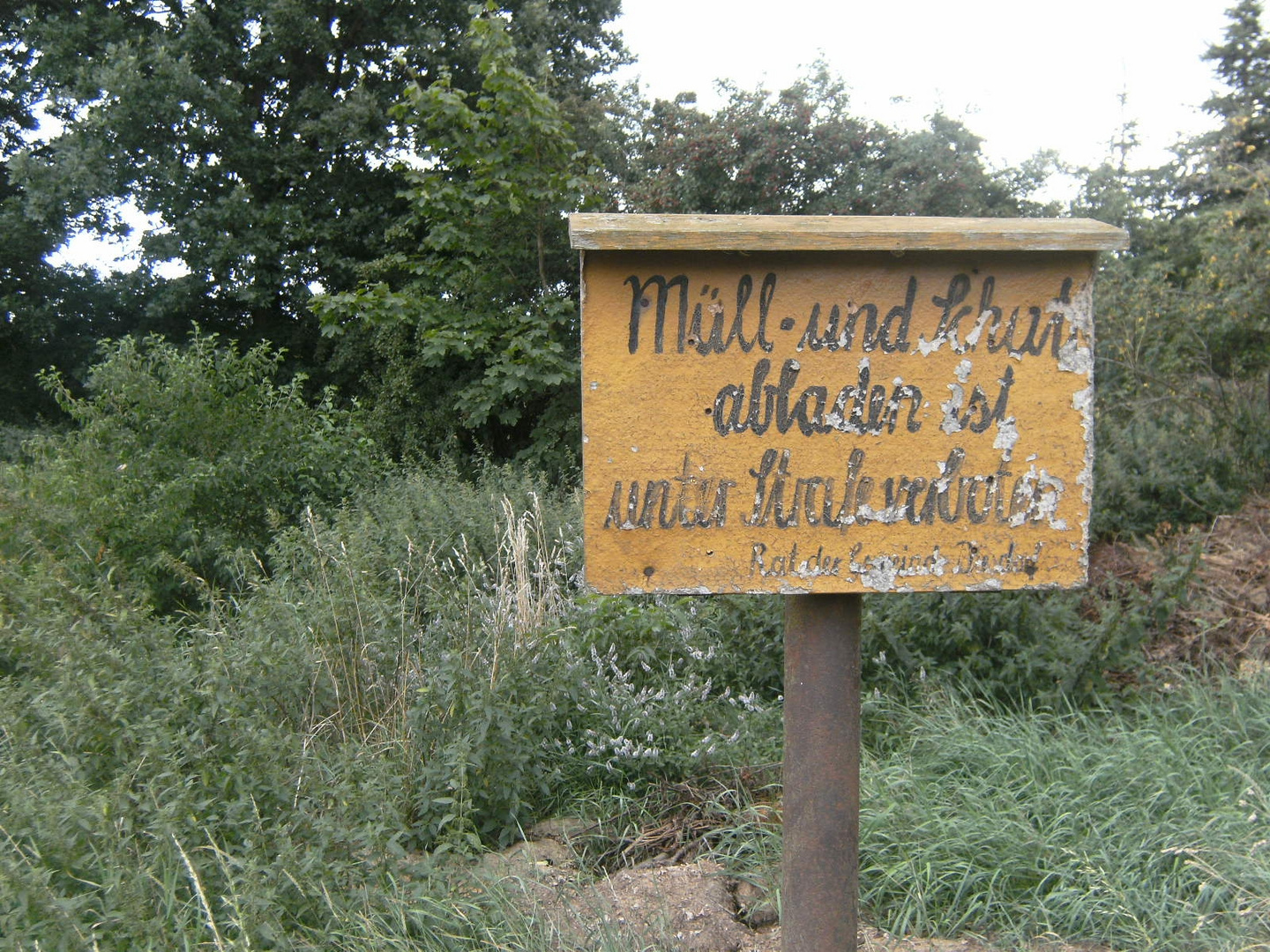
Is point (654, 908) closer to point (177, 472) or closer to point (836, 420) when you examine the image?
point (836, 420)

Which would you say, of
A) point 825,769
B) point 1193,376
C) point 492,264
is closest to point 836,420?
point 825,769

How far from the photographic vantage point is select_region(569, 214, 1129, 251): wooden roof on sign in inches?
67.7

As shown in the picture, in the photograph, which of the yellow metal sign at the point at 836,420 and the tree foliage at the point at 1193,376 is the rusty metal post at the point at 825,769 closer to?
the yellow metal sign at the point at 836,420

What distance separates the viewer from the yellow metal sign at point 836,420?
70.6 inches

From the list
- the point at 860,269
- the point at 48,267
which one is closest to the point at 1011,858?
the point at 860,269

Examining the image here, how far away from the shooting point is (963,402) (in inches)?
71.4

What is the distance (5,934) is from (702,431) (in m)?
1.93

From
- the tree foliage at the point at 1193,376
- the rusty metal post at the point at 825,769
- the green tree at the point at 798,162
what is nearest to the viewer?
the rusty metal post at the point at 825,769

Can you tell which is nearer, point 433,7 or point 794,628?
point 794,628

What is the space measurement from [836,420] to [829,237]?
12.9 inches

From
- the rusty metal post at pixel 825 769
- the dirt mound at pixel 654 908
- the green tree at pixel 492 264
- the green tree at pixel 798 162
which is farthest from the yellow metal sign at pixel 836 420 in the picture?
the green tree at pixel 798 162

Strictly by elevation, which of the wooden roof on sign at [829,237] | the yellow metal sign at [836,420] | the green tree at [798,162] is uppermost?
the green tree at [798,162]

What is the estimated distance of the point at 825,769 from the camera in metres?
1.93

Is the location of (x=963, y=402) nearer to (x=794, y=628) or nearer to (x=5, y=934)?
(x=794, y=628)
